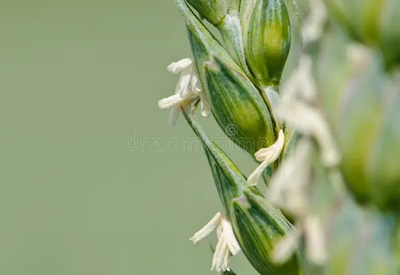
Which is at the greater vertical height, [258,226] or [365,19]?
[365,19]

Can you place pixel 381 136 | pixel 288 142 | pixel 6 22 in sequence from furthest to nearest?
pixel 6 22
pixel 288 142
pixel 381 136

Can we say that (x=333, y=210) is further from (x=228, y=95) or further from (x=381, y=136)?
(x=228, y=95)

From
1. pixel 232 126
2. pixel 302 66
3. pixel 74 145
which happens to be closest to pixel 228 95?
pixel 232 126

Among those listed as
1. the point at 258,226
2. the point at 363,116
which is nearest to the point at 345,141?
the point at 363,116

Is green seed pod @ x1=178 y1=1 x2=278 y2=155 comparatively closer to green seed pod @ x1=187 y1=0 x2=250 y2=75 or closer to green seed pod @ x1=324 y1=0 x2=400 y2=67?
green seed pod @ x1=187 y1=0 x2=250 y2=75

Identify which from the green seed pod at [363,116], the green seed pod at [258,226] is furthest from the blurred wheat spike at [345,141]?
the green seed pod at [258,226]

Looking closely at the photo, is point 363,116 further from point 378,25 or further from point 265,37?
point 265,37
